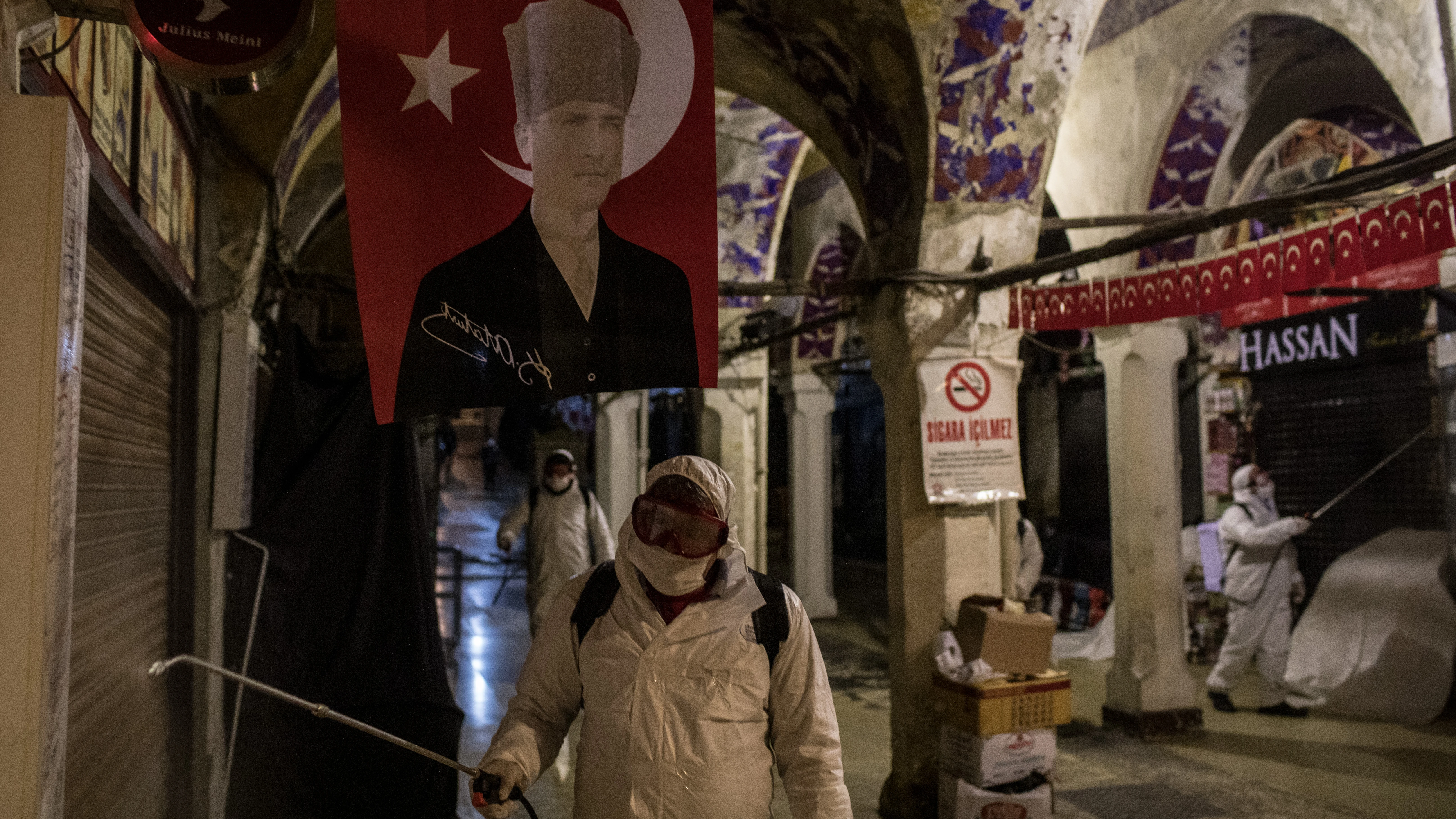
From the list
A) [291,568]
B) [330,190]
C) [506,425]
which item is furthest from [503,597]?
[291,568]

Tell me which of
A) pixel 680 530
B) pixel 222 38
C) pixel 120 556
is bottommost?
pixel 120 556

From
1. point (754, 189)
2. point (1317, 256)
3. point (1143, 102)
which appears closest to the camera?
point (1317, 256)

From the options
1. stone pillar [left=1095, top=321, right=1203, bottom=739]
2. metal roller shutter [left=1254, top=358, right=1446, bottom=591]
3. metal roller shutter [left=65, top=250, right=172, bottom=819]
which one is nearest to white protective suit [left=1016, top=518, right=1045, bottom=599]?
Result: stone pillar [left=1095, top=321, right=1203, bottom=739]

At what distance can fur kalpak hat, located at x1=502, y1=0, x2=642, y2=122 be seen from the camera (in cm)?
249

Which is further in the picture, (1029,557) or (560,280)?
(1029,557)

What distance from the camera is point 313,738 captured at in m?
4.73

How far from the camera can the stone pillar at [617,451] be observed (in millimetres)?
11539

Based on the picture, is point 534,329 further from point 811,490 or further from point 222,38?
point 811,490

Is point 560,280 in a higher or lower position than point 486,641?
higher

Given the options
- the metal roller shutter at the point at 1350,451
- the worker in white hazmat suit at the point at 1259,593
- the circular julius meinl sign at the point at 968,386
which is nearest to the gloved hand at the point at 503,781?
the circular julius meinl sign at the point at 968,386

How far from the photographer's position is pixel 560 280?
2512mm

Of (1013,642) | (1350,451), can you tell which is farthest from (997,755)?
(1350,451)

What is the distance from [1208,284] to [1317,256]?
761mm
